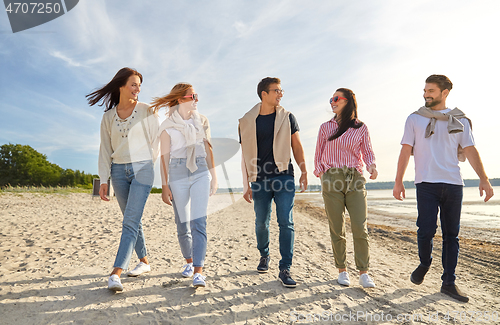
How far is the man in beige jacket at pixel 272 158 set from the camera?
3.55m

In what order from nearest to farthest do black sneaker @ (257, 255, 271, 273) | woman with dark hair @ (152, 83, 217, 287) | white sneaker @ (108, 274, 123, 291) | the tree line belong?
white sneaker @ (108, 274, 123, 291)
woman with dark hair @ (152, 83, 217, 287)
black sneaker @ (257, 255, 271, 273)
the tree line

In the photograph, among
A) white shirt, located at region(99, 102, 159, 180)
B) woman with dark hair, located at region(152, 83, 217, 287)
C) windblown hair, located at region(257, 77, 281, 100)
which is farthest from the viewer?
windblown hair, located at region(257, 77, 281, 100)

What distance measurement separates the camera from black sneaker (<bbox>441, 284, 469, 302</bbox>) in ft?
10.5

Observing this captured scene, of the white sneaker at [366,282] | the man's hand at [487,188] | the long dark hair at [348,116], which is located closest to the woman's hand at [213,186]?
the long dark hair at [348,116]

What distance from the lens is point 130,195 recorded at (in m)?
3.23

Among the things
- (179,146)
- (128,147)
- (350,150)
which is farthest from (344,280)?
(128,147)

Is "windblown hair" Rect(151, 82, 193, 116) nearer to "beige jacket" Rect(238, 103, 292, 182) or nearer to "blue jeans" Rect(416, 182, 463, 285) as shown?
"beige jacket" Rect(238, 103, 292, 182)

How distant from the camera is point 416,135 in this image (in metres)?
3.48

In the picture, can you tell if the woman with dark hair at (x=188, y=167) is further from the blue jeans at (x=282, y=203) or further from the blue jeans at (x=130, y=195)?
the blue jeans at (x=282, y=203)

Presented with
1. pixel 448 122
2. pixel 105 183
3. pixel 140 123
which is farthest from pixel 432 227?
pixel 105 183

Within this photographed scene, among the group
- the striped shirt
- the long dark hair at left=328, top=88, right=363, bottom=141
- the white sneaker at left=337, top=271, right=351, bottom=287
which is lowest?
the white sneaker at left=337, top=271, right=351, bottom=287

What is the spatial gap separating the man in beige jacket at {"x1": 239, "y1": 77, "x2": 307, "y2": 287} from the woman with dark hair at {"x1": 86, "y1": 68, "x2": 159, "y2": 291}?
→ 1204 millimetres

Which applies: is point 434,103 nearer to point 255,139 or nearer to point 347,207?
point 347,207

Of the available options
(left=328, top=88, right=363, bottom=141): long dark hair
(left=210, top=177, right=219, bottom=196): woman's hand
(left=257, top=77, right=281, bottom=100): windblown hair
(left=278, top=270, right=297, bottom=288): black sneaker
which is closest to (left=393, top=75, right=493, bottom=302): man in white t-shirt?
(left=328, top=88, right=363, bottom=141): long dark hair
